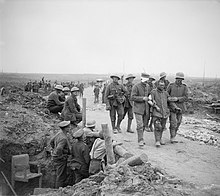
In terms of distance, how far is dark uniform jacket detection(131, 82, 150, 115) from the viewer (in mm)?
6074

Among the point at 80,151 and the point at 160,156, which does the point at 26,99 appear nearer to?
the point at 80,151

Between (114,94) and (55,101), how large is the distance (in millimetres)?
2084

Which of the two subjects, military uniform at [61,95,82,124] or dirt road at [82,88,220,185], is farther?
military uniform at [61,95,82,124]

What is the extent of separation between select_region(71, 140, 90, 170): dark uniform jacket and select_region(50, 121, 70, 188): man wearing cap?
26 cm

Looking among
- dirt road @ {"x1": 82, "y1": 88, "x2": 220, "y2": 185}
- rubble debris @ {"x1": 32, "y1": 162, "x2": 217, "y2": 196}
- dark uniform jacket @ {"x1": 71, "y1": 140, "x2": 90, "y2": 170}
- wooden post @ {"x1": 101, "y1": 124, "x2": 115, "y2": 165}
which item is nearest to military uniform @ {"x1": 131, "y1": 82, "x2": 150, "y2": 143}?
dirt road @ {"x1": 82, "y1": 88, "x2": 220, "y2": 185}

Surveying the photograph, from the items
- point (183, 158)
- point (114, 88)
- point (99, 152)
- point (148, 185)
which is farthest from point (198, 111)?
point (148, 185)

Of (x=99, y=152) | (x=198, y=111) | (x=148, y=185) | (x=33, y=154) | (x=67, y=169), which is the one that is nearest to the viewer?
Answer: (x=148, y=185)

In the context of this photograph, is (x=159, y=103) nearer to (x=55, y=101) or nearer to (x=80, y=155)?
(x=80, y=155)

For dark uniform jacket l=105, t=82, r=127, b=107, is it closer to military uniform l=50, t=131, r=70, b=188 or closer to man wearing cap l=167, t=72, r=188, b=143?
man wearing cap l=167, t=72, r=188, b=143

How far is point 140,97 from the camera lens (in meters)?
6.10

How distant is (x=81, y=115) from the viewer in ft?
24.8

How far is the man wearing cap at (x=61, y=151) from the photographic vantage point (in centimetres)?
530

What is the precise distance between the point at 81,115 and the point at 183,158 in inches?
141

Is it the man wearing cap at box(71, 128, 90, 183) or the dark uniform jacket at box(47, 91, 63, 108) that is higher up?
the dark uniform jacket at box(47, 91, 63, 108)
